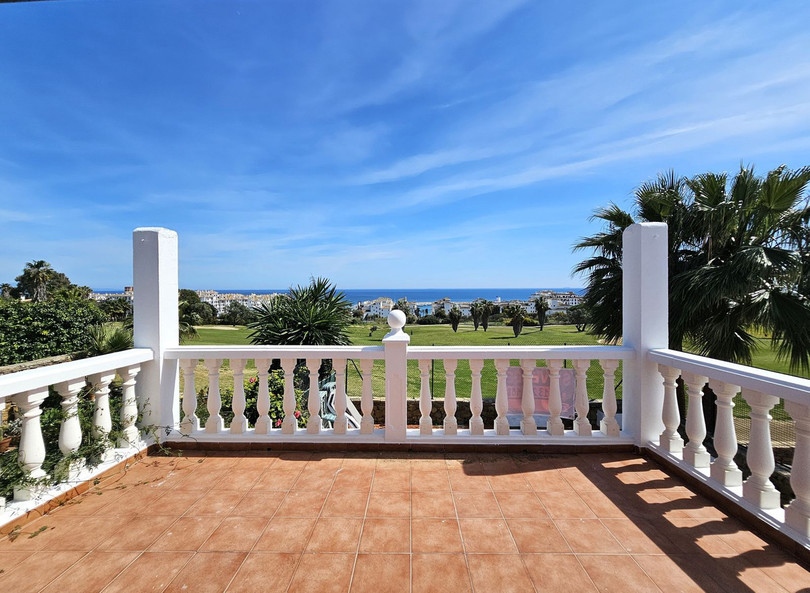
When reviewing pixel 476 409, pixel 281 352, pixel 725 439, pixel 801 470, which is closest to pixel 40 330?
pixel 281 352

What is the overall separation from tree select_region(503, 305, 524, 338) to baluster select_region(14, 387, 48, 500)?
40.0ft

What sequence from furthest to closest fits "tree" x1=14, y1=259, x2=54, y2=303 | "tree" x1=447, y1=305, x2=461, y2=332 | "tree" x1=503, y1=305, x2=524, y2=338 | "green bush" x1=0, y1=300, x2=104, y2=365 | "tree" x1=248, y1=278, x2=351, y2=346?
"tree" x1=14, y1=259, x2=54, y2=303, "tree" x1=447, y1=305, x2=461, y2=332, "tree" x1=503, y1=305, x2=524, y2=338, "green bush" x1=0, y1=300, x2=104, y2=365, "tree" x1=248, y1=278, x2=351, y2=346

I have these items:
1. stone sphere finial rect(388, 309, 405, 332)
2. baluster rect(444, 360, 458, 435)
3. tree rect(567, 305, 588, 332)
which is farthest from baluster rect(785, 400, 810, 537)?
tree rect(567, 305, 588, 332)

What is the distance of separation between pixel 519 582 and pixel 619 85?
22.2ft

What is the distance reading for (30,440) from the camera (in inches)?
75.0

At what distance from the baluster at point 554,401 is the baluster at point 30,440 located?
3125 millimetres

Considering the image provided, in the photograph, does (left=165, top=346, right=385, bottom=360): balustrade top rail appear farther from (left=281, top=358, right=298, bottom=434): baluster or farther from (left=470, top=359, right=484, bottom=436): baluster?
(left=470, top=359, right=484, bottom=436): baluster

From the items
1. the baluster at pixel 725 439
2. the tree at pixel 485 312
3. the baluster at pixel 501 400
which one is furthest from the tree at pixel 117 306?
the baluster at pixel 725 439

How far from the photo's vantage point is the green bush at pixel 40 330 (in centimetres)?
733

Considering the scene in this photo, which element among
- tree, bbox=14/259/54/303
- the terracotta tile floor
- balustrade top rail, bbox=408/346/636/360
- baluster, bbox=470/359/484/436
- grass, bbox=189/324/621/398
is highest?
tree, bbox=14/259/54/303

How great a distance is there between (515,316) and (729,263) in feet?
27.6

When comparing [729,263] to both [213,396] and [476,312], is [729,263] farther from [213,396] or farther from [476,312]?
[476,312]

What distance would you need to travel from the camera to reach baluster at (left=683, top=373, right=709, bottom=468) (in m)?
2.14

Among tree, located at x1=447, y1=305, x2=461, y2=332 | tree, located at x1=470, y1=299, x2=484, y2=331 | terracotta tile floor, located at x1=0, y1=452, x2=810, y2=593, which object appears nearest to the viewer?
terracotta tile floor, located at x1=0, y1=452, x2=810, y2=593
